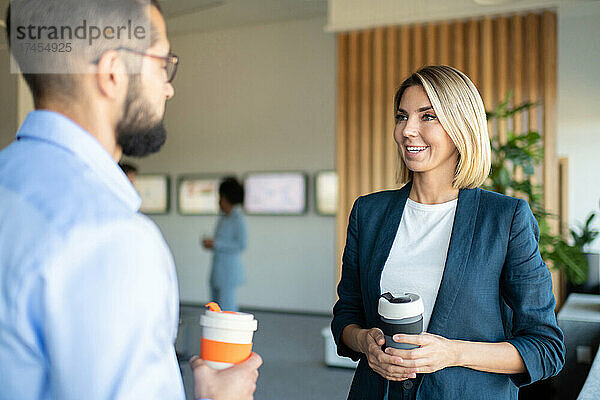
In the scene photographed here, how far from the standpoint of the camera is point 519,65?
4785 mm

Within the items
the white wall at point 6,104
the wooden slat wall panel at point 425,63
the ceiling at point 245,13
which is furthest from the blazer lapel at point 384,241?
the white wall at point 6,104

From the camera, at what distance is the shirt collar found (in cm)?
77

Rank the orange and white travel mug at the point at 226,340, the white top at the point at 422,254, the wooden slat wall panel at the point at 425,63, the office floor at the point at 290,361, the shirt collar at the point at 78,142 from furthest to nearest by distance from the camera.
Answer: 1. the wooden slat wall panel at the point at 425,63
2. the office floor at the point at 290,361
3. the white top at the point at 422,254
4. the orange and white travel mug at the point at 226,340
5. the shirt collar at the point at 78,142

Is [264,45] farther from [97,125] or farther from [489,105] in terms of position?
[97,125]

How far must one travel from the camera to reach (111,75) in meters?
0.83

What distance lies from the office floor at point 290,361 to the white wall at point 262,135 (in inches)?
30.8

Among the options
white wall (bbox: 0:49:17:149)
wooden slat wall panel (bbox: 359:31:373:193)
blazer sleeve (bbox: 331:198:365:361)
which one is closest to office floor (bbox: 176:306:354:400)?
wooden slat wall panel (bbox: 359:31:373:193)

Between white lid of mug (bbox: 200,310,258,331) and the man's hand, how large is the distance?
→ 6 cm

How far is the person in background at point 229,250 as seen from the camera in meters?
5.45

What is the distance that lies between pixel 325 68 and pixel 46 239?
7.57 metres

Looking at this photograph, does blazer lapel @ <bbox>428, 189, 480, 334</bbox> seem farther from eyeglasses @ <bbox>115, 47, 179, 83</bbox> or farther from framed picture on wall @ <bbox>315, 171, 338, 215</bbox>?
framed picture on wall @ <bbox>315, 171, 338, 215</bbox>

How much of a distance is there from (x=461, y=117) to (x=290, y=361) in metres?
4.40

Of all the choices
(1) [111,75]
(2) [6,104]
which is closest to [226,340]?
(1) [111,75]

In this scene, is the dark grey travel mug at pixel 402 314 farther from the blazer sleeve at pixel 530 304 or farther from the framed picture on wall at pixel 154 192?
the framed picture on wall at pixel 154 192
